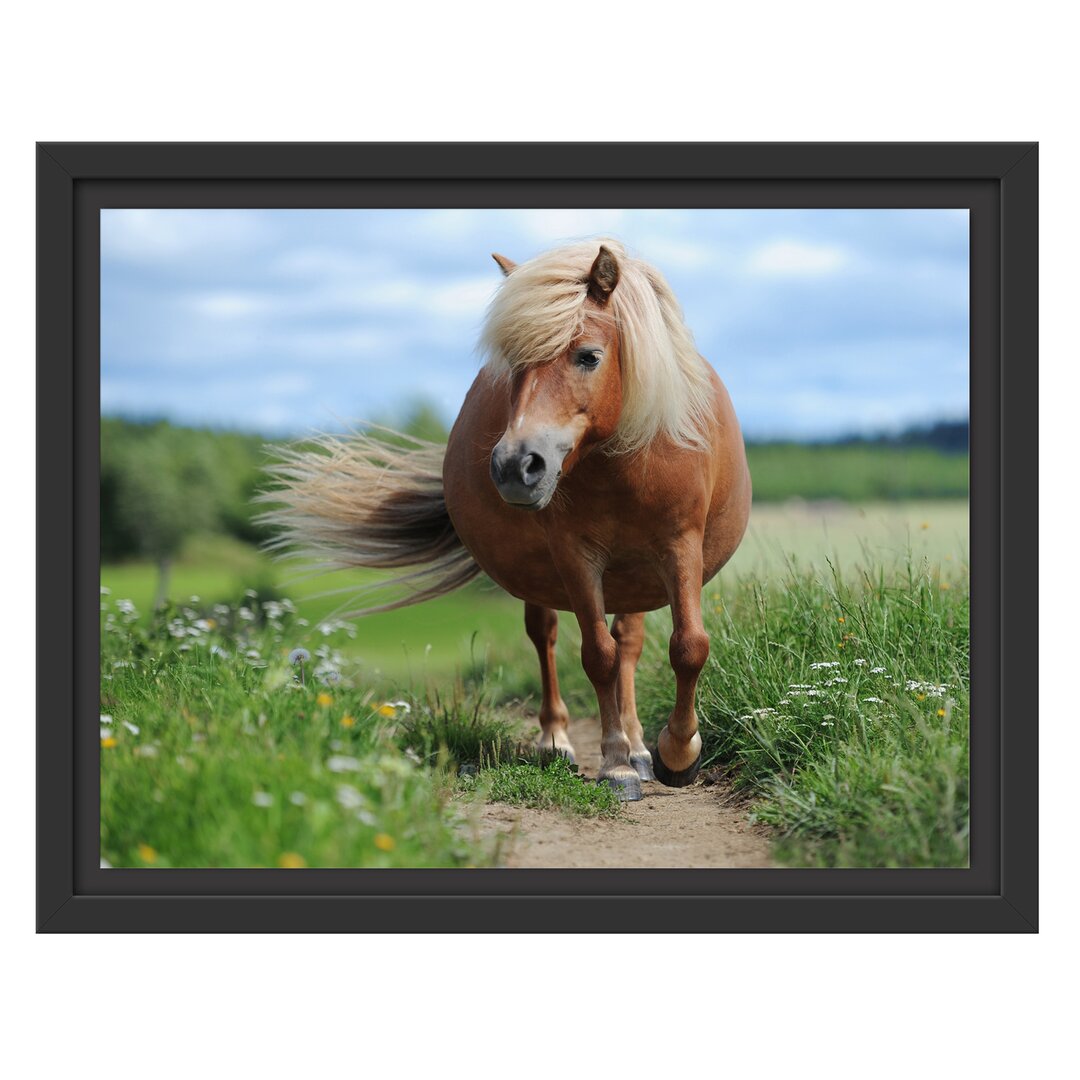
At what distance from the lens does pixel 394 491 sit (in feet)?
20.3

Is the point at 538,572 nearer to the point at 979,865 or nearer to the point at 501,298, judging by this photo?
the point at 501,298

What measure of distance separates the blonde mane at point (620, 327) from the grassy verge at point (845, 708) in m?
1.42

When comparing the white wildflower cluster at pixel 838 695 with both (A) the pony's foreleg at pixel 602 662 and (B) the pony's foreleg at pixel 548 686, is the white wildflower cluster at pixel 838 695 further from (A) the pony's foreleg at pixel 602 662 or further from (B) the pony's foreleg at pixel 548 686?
(B) the pony's foreleg at pixel 548 686

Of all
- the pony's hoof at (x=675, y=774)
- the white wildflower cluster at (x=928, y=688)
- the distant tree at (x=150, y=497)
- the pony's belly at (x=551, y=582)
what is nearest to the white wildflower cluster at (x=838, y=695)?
the white wildflower cluster at (x=928, y=688)

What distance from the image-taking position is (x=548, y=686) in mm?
6137

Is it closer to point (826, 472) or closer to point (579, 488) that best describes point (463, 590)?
point (579, 488)

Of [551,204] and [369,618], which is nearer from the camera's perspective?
[551,204]

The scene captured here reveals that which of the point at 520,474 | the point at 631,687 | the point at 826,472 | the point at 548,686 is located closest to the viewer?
the point at 520,474

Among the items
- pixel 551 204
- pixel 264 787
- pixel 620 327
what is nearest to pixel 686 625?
pixel 620 327

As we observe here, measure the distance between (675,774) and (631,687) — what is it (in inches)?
27.5

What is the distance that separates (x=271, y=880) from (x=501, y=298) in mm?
2282

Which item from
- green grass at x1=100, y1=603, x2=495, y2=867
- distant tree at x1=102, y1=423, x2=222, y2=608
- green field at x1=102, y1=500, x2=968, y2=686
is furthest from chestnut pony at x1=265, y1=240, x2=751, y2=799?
distant tree at x1=102, y1=423, x2=222, y2=608
